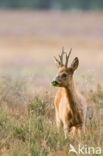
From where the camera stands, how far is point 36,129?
7621 mm

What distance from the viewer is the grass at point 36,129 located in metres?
6.96

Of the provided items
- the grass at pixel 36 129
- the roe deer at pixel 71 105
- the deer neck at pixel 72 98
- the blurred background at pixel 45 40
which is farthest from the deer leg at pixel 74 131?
the blurred background at pixel 45 40

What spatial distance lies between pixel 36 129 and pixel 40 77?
812 cm

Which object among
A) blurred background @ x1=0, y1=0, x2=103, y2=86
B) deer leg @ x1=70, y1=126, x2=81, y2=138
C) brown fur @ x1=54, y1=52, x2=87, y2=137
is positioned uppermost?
blurred background @ x1=0, y1=0, x2=103, y2=86

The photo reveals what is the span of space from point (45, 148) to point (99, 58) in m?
17.7

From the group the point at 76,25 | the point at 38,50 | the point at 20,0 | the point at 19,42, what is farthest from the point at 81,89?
the point at 20,0

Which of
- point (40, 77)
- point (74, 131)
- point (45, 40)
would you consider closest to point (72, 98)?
point (74, 131)

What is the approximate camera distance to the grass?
6.96m

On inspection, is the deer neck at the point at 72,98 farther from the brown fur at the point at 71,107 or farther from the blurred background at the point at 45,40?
the blurred background at the point at 45,40

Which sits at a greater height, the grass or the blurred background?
the blurred background

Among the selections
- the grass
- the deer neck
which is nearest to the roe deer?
the deer neck

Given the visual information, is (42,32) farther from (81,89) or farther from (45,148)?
(45,148)

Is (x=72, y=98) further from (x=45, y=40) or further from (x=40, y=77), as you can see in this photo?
(x=45, y=40)

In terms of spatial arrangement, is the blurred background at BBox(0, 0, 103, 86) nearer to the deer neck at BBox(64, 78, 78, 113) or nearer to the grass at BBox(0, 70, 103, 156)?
the grass at BBox(0, 70, 103, 156)
